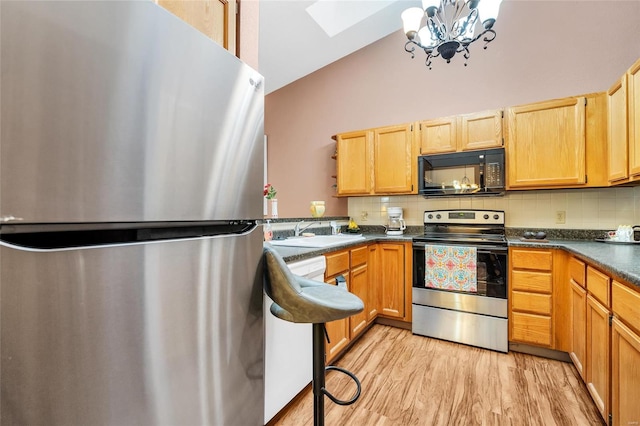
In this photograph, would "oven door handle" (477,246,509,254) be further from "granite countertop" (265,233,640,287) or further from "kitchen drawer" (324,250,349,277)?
"kitchen drawer" (324,250,349,277)

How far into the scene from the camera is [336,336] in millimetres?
2025

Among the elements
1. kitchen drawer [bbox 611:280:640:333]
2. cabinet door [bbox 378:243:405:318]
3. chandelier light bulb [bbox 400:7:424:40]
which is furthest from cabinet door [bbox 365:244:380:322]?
chandelier light bulb [bbox 400:7:424:40]

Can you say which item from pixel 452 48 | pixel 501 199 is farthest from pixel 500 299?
pixel 452 48

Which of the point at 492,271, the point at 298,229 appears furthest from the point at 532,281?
the point at 298,229

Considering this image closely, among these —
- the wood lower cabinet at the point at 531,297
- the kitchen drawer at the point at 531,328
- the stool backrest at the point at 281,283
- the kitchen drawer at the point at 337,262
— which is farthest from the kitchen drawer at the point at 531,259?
the stool backrest at the point at 281,283

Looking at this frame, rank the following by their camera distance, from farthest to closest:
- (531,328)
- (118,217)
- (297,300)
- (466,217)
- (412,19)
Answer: (466,217), (531,328), (412,19), (297,300), (118,217)

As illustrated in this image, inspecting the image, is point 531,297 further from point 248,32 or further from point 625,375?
point 248,32

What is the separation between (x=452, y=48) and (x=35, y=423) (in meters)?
2.57

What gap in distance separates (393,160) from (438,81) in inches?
42.1

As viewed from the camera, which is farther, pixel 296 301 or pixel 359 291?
pixel 359 291

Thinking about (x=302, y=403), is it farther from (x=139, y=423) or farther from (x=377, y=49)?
(x=377, y=49)

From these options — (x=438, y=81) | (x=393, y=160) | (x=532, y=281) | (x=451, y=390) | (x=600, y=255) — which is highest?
(x=438, y=81)

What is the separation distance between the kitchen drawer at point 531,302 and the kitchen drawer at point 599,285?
1.91 feet

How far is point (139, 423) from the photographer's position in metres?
0.71
